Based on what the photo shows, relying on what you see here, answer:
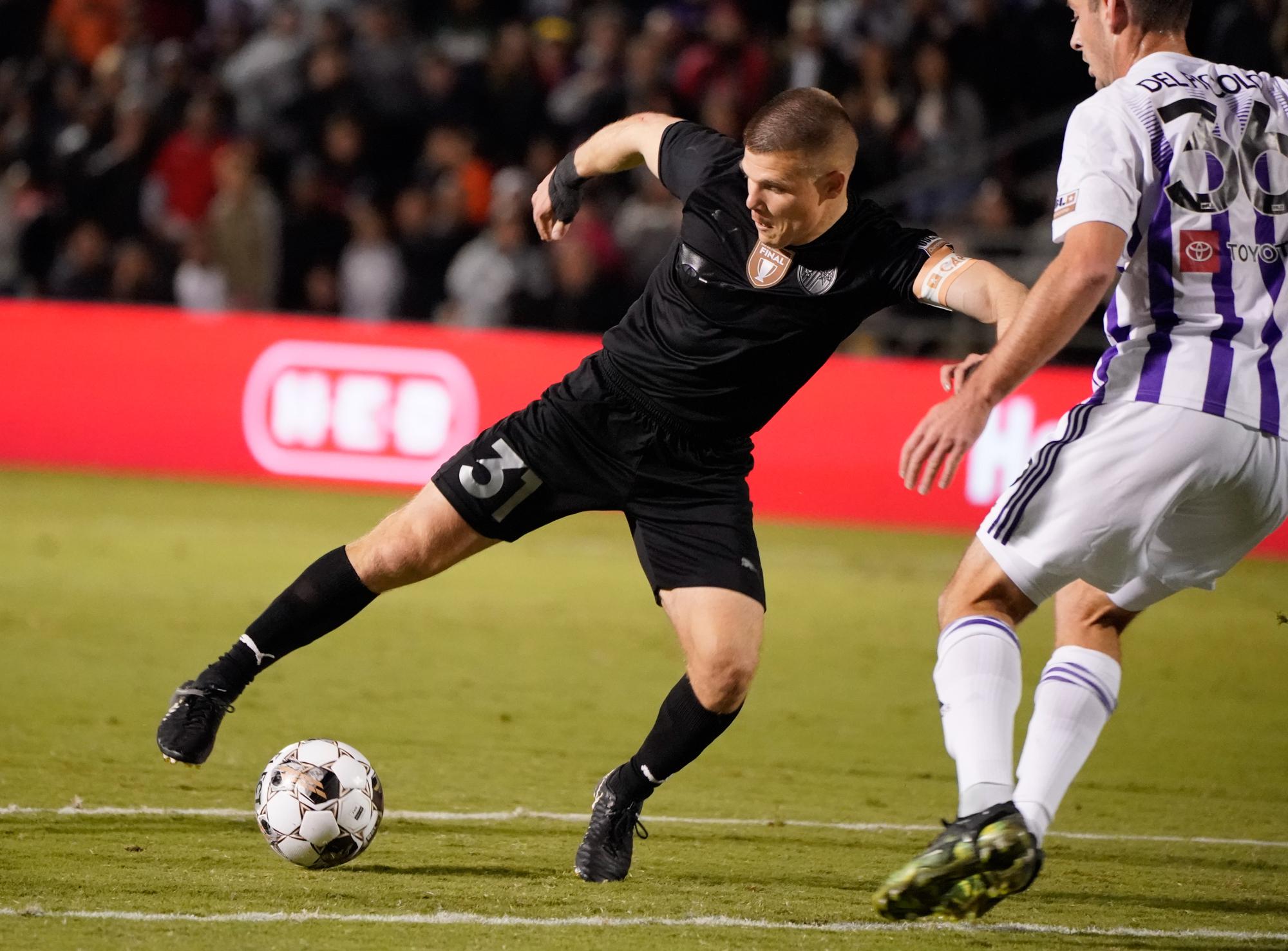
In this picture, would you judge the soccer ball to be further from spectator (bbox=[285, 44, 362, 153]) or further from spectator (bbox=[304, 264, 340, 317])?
spectator (bbox=[285, 44, 362, 153])

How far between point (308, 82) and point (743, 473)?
12277mm

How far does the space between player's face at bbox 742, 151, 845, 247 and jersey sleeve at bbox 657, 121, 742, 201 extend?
383mm

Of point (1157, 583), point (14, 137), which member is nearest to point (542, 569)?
point (1157, 583)

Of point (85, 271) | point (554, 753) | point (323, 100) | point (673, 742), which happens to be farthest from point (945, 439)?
point (323, 100)

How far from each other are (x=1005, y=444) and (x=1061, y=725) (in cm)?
842

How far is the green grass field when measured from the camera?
4.11 metres

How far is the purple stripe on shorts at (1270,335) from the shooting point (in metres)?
3.74

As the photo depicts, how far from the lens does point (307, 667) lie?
761 centimetres

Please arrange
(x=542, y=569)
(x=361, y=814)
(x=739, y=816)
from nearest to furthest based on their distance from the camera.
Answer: (x=361, y=814) < (x=739, y=816) < (x=542, y=569)

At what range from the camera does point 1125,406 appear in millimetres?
3746

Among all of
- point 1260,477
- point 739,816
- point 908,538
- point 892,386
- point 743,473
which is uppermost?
point 1260,477

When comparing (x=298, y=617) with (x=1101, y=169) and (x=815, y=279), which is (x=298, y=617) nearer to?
(x=815, y=279)

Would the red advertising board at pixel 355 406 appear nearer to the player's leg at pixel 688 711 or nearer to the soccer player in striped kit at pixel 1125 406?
the player's leg at pixel 688 711

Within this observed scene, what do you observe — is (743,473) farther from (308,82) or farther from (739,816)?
(308,82)
